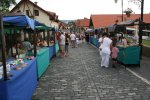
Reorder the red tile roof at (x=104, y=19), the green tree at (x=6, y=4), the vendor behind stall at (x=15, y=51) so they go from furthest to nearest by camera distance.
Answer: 1. the red tile roof at (x=104, y=19)
2. the green tree at (x=6, y=4)
3. the vendor behind stall at (x=15, y=51)

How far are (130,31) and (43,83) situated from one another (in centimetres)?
4578

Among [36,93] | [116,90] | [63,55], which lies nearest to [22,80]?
[36,93]

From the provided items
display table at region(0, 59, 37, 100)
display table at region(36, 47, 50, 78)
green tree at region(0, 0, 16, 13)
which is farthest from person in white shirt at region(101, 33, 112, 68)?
green tree at region(0, 0, 16, 13)

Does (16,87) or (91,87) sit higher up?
(16,87)

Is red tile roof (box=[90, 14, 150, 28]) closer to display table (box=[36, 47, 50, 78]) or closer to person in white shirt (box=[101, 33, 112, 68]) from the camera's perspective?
person in white shirt (box=[101, 33, 112, 68])

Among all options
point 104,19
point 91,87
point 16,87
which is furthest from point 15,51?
point 104,19

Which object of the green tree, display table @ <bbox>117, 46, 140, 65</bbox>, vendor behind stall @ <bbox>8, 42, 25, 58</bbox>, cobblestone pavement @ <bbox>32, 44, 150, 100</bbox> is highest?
the green tree

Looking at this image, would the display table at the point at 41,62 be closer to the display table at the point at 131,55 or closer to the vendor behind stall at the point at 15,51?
the vendor behind stall at the point at 15,51

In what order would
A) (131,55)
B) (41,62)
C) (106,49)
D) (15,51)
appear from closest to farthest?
(15,51), (41,62), (106,49), (131,55)

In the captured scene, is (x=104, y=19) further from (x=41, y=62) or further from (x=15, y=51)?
(x=15, y=51)

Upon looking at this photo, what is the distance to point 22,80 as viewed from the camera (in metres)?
6.12

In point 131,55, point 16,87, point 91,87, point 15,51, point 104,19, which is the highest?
point 104,19

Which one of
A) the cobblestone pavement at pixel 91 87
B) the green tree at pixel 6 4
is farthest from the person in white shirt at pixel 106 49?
the green tree at pixel 6 4

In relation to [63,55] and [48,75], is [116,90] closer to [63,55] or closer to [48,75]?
[48,75]
